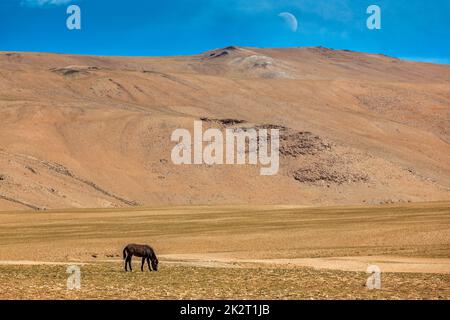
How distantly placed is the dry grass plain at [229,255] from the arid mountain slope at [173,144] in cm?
2696

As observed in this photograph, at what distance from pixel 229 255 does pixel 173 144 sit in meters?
82.4

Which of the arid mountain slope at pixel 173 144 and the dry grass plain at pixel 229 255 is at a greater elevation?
the arid mountain slope at pixel 173 144

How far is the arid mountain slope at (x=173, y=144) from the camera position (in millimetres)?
101312

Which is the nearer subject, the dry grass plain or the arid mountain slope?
the dry grass plain

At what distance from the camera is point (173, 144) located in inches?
4710

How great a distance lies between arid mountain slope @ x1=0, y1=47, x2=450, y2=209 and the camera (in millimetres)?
101312

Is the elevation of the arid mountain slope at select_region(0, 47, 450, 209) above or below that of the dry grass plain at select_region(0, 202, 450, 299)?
above

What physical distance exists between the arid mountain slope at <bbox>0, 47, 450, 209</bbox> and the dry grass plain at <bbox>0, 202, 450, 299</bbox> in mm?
26957

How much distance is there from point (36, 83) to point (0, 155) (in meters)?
68.2

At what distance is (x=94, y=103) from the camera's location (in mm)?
143250

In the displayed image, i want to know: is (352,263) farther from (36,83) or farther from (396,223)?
(36,83)

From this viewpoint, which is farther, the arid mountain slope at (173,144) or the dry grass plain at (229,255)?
the arid mountain slope at (173,144)

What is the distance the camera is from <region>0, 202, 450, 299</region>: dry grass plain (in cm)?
2058

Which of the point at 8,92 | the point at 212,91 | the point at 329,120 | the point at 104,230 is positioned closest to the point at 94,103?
the point at 8,92
